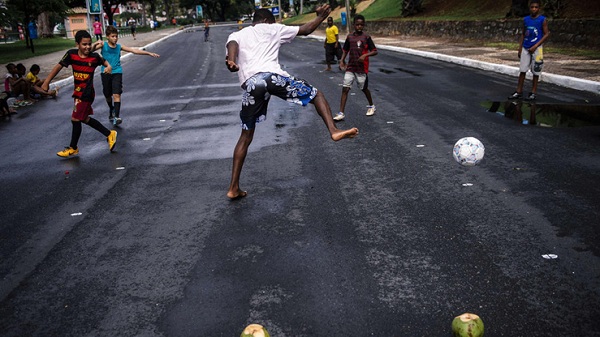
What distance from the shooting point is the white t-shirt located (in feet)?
17.6

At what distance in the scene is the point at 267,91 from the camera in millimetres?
5438

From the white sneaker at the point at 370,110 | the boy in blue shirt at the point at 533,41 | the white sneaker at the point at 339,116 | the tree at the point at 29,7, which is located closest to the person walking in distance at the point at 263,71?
the white sneaker at the point at 339,116

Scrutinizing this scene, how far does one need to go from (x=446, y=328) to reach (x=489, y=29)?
80.1 ft

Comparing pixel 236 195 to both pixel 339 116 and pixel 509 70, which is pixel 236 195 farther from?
pixel 509 70

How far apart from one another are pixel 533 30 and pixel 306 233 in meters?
8.21

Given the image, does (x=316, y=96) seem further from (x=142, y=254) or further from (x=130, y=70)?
(x=130, y=70)

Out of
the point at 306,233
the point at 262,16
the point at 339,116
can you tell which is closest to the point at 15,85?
the point at 339,116

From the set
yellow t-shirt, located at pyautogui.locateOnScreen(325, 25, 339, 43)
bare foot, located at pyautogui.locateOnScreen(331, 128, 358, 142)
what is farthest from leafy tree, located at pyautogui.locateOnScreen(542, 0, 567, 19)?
bare foot, located at pyautogui.locateOnScreen(331, 128, 358, 142)

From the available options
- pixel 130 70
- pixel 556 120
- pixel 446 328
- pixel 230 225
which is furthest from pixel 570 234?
pixel 130 70

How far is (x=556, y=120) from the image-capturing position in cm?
919

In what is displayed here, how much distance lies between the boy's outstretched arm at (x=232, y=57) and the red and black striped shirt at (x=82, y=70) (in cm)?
318

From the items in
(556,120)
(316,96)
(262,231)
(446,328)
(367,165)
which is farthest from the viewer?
(556,120)

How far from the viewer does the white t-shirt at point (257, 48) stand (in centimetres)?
538

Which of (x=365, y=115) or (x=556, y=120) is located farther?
(x=365, y=115)
